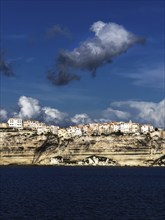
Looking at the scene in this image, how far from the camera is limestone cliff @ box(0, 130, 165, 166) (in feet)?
511

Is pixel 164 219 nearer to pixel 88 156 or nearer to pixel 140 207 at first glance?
pixel 140 207

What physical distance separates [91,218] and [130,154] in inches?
4360

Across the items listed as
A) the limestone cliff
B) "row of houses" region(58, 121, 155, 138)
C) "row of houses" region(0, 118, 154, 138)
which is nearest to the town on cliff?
the limestone cliff

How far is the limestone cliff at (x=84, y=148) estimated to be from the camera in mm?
155625

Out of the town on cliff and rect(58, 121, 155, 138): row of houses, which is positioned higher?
rect(58, 121, 155, 138): row of houses

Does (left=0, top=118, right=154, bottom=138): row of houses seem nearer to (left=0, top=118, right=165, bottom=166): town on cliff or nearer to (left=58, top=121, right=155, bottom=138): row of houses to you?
(left=58, top=121, right=155, bottom=138): row of houses

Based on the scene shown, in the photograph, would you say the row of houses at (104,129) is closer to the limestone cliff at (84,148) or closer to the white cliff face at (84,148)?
the white cliff face at (84,148)

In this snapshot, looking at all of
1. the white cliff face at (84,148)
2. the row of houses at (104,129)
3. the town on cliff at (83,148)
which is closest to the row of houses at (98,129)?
the row of houses at (104,129)

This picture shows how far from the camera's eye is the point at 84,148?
15712cm

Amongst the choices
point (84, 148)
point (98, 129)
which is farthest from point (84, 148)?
point (98, 129)

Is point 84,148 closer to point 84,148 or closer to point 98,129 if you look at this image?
point 84,148

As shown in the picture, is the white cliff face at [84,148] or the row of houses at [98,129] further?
the row of houses at [98,129]

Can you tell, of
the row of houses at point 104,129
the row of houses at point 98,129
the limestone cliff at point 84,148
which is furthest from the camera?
the row of houses at point 98,129

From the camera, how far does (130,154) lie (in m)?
156
